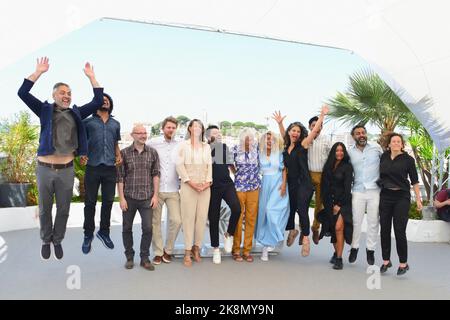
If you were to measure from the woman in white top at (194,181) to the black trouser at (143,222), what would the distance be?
1.47ft

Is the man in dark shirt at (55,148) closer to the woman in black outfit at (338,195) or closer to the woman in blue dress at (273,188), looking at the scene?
the woman in blue dress at (273,188)

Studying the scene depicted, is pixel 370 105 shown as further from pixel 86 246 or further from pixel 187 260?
pixel 86 246

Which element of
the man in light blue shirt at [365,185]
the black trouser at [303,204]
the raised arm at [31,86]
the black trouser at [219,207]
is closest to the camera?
the raised arm at [31,86]

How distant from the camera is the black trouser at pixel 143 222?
490cm

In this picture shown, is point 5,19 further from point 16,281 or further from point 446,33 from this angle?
point 446,33

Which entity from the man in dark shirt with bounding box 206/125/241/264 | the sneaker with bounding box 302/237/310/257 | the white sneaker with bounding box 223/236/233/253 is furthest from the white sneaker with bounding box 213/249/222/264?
the sneaker with bounding box 302/237/310/257

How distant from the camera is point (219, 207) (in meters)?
5.44

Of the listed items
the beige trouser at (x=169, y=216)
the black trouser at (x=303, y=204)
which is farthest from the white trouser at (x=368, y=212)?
the beige trouser at (x=169, y=216)

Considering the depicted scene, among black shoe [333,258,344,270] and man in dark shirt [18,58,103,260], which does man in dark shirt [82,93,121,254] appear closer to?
man in dark shirt [18,58,103,260]

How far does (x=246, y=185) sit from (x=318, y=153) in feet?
3.22

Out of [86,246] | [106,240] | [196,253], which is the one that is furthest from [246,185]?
[86,246]

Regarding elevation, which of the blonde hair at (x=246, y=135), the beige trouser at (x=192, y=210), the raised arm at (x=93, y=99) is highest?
the raised arm at (x=93, y=99)

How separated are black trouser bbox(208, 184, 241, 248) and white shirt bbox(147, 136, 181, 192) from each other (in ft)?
1.60

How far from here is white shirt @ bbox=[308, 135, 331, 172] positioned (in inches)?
214
